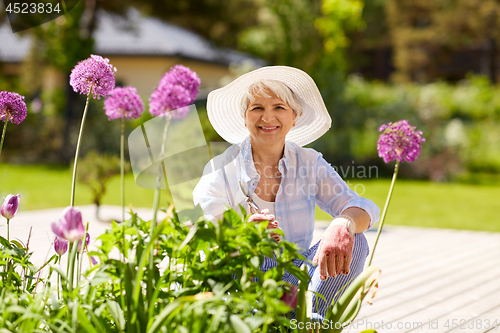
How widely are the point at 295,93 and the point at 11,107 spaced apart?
3.46ft

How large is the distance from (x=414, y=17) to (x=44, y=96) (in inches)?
724

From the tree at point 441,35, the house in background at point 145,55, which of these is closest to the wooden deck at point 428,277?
the house in background at point 145,55

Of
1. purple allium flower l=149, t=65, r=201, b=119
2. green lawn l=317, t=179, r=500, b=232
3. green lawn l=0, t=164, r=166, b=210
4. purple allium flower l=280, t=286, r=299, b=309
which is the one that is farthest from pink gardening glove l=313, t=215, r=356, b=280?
green lawn l=0, t=164, r=166, b=210

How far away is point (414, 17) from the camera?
82.0 feet

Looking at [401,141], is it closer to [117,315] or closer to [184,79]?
[184,79]

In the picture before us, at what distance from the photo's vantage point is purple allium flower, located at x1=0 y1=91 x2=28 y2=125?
163 centimetres

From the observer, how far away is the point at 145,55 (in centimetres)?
1590

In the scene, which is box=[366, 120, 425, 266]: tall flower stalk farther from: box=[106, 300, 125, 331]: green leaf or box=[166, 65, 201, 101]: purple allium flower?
box=[106, 300, 125, 331]: green leaf

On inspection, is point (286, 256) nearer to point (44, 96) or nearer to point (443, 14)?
point (44, 96)

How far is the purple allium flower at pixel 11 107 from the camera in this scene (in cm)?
163

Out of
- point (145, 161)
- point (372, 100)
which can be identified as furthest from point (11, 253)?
point (372, 100)

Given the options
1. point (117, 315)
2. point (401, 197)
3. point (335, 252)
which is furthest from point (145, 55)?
point (117, 315)

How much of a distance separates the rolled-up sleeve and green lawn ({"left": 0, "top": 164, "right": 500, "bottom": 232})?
3.77 meters

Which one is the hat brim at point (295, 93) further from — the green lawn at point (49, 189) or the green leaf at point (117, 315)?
the green lawn at point (49, 189)
